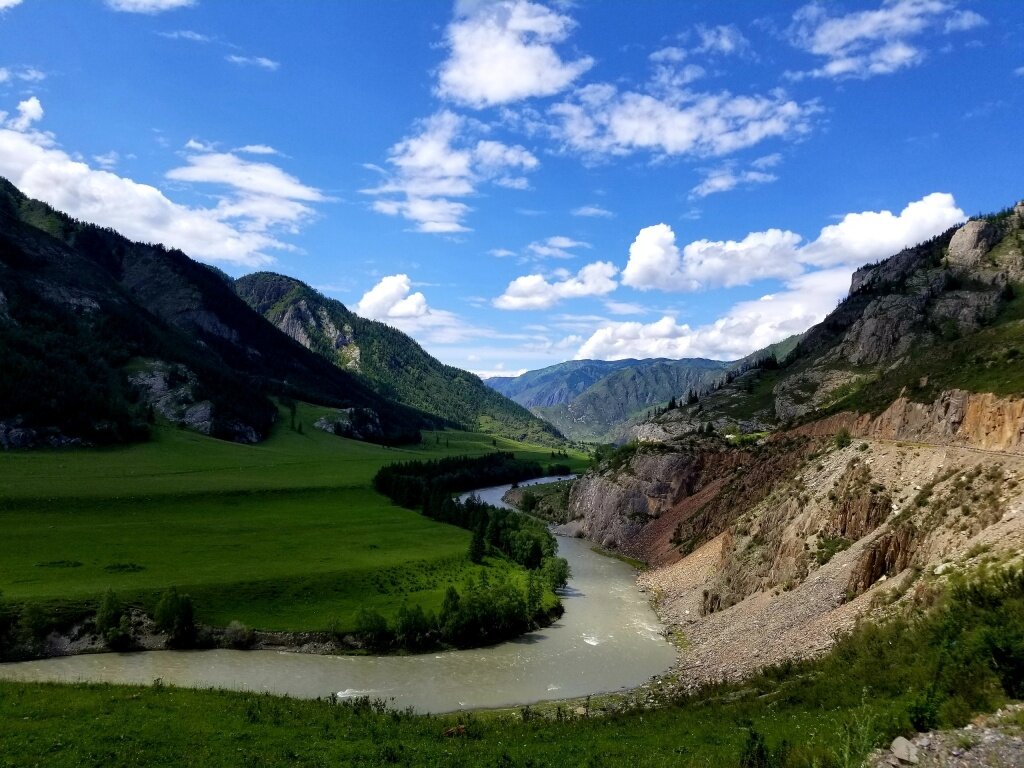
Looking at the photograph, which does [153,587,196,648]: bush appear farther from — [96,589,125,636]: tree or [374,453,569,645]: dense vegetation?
[374,453,569,645]: dense vegetation

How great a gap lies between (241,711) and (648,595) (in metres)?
53.7

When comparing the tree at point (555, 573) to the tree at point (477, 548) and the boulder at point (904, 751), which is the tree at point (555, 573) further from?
the boulder at point (904, 751)

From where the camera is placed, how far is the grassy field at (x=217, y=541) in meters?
60.7

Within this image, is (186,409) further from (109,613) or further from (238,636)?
(238,636)

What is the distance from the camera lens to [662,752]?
2225 cm

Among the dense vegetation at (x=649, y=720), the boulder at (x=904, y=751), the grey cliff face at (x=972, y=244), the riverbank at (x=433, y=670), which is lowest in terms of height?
the riverbank at (x=433, y=670)

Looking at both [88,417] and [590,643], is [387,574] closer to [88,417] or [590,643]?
[590,643]

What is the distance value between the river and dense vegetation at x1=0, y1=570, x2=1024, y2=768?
10.8m

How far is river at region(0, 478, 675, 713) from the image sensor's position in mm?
44844

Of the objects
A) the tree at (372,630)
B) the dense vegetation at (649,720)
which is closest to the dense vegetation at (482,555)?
the tree at (372,630)

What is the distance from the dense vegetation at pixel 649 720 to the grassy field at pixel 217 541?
26683 mm

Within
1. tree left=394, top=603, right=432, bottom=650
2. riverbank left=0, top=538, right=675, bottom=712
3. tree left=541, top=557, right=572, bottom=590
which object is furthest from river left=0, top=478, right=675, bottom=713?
tree left=541, top=557, right=572, bottom=590

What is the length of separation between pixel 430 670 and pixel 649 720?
26320mm

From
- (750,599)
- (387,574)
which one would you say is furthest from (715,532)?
(387,574)
